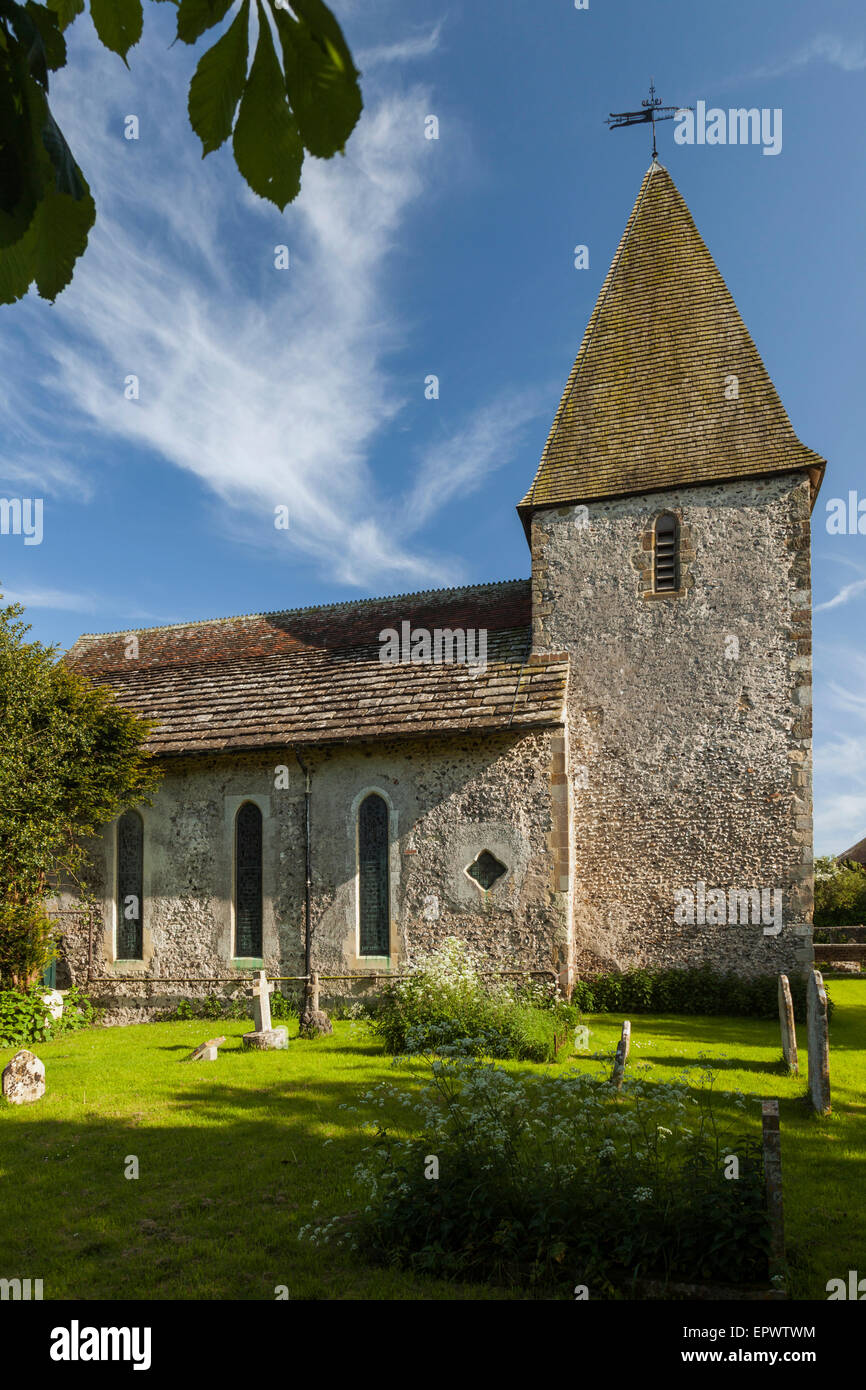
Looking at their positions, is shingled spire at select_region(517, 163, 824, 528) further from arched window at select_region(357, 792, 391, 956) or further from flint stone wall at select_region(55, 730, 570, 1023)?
arched window at select_region(357, 792, 391, 956)

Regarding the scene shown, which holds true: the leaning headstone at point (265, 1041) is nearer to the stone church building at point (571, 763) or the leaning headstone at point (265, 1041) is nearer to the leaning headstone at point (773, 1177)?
the stone church building at point (571, 763)

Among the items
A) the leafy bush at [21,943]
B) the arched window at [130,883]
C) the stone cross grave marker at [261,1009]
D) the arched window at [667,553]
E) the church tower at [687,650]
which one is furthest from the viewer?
the arched window at [130,883]

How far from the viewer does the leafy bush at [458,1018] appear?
10.1 meters

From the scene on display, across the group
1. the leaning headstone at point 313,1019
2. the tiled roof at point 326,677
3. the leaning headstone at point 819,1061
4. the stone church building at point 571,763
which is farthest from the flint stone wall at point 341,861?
the leaning headstone at point 819,1061

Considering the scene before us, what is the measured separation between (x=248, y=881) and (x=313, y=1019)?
353 centimetres

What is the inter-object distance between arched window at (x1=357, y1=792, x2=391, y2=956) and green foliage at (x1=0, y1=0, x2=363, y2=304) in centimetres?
1322

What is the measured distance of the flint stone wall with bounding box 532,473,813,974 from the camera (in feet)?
45.5

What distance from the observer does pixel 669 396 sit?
16250mm

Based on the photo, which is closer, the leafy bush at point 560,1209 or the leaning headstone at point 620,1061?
the leafy bush at point 560,1209

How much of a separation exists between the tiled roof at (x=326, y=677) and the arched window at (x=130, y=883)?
1685 millimetres

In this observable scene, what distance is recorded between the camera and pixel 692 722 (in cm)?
1453

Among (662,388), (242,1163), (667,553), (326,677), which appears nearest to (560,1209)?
(242,1163)

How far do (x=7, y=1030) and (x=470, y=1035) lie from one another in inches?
304

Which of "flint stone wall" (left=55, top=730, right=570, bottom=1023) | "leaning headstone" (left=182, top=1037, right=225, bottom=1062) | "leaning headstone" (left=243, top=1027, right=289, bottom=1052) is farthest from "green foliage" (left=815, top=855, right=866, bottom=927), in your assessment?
"leaning headstone" (left=182, top=1037, right=225, bottom=1062)
